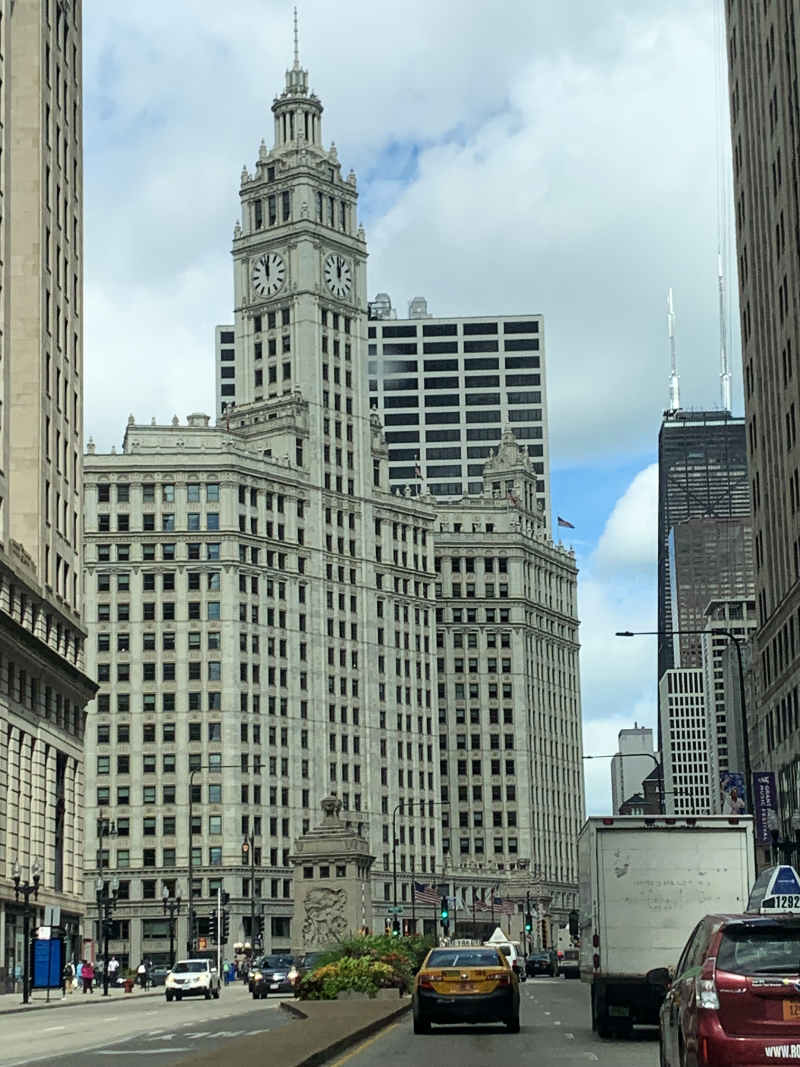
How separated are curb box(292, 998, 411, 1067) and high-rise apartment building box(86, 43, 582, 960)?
95577mm

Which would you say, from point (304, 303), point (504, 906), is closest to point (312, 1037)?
point (304, 303)

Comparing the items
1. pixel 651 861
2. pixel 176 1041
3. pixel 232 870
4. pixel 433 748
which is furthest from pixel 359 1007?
pixel 433 748

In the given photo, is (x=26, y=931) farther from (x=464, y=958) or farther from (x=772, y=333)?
(x=772, y=333)

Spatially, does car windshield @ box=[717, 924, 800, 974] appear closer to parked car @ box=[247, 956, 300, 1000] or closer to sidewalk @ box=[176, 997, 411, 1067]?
sidewalk @ box=[176, 997, 411, 1067]

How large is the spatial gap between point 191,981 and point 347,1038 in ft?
138

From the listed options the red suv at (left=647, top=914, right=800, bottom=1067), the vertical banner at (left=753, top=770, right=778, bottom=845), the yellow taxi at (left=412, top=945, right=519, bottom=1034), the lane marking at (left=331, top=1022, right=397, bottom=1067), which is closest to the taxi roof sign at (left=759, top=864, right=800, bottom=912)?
the yellow taxi at (left=412, top=945, right=519, bottom=1034)

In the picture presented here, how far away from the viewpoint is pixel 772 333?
300 ft

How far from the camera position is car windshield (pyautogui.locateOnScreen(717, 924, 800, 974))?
16.2 metres

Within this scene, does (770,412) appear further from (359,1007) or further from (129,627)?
(129,627)

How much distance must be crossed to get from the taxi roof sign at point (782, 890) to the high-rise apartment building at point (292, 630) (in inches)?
4216

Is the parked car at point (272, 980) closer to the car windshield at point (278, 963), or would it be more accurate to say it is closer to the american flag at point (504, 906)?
the car windshield at point (278, 963)

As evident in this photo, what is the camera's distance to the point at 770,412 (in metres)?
93.9

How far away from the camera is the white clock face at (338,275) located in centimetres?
16075

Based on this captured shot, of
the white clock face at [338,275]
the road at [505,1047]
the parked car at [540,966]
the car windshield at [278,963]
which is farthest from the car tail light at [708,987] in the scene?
the white clock face at [338,275]
